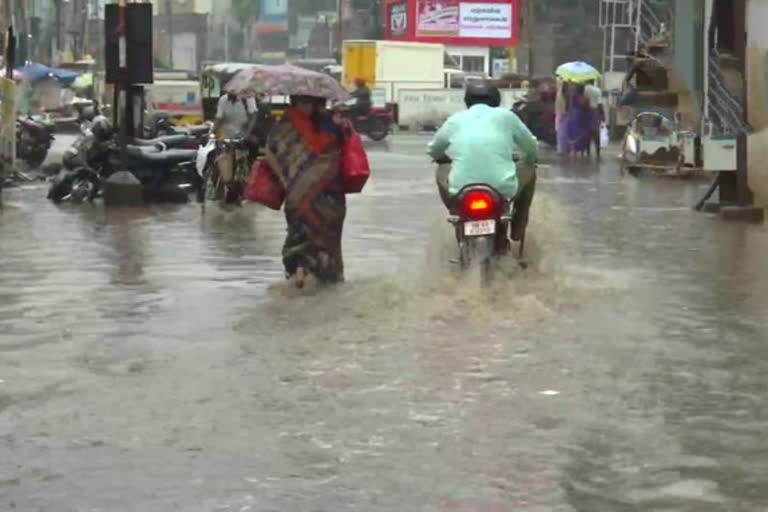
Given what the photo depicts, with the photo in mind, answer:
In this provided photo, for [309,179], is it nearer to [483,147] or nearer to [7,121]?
[483,147]

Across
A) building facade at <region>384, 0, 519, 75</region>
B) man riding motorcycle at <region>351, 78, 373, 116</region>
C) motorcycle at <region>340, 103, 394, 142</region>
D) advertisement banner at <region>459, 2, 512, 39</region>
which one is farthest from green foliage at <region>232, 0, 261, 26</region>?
man riding motorcycle at <region>351, 78, 373, 116</region>

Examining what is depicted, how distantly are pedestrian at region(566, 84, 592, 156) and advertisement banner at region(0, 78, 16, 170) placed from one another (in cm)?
1202

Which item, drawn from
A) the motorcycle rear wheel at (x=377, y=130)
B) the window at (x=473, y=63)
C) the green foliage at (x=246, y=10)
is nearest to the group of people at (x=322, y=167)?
the motorcycle rear wheel at (x=377, y=130)

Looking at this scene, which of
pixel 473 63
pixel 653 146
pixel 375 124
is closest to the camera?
pixel 653 146

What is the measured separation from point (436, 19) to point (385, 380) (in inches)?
2371

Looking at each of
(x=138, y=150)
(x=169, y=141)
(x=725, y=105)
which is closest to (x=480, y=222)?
(x=725, y=105)

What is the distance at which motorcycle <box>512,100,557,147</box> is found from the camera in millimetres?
37406

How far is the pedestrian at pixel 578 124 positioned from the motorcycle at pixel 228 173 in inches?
522

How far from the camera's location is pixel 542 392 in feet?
25.5

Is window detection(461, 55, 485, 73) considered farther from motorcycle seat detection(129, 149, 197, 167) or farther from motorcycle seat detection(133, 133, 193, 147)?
motorcycle seat detection(129, 149, 197, 167)

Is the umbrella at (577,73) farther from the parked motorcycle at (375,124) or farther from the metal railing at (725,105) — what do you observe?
the metal railing at (725,105)

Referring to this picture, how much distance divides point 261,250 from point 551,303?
4.34 metres

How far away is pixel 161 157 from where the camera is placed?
20.1m

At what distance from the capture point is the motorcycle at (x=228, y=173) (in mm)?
18969
